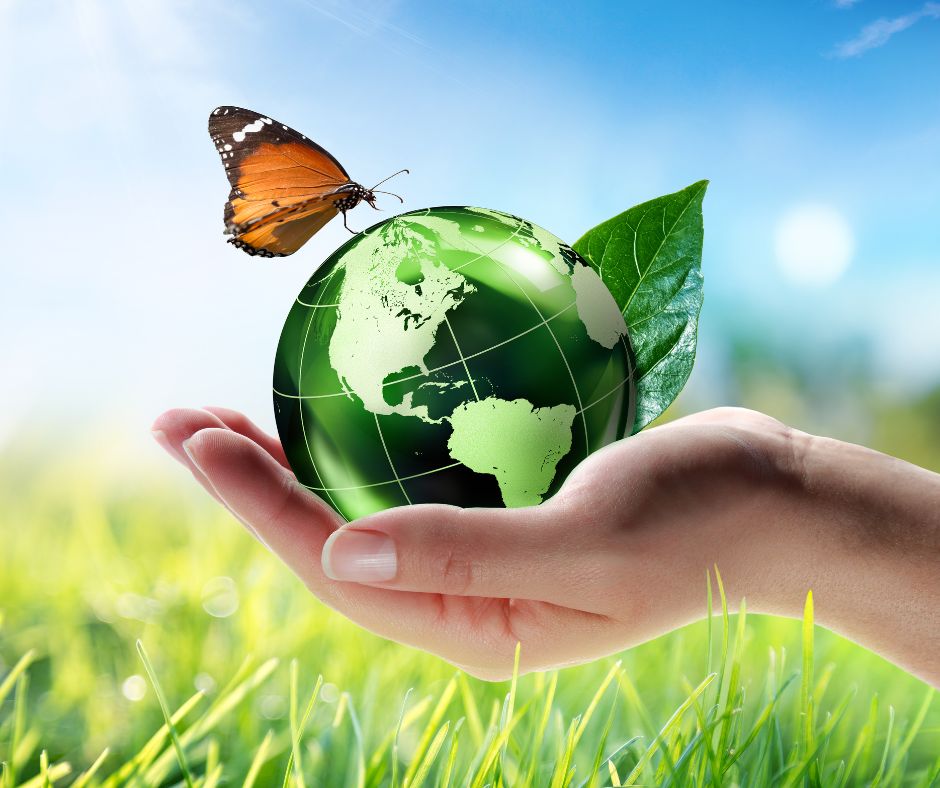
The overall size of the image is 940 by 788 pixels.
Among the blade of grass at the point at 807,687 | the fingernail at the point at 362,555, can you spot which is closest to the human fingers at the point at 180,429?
the fingernail at the point at 362,555

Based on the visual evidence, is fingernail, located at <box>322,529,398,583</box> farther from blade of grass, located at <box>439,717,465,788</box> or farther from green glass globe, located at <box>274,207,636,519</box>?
blade of grass, located at <box>439,717,465,788</box>

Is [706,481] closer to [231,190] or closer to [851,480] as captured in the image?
[851,480]

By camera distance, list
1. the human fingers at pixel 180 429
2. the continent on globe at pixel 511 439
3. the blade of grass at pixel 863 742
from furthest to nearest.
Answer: the human fingers at pixel 180 429, the blade of grass at pixel 863 742, the continent on globe at pixel 511 439

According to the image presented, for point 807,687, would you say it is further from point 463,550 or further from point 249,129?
point 249,129

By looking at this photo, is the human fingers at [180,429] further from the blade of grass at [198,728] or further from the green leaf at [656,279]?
the green leaf at [656,279]

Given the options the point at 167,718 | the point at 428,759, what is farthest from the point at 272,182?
the point at 428,759

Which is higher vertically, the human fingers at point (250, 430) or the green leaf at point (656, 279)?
the green leaf at point (656, 279)
